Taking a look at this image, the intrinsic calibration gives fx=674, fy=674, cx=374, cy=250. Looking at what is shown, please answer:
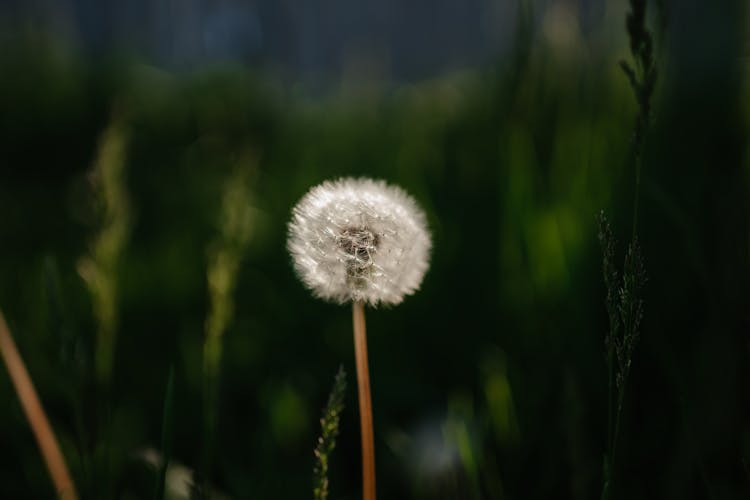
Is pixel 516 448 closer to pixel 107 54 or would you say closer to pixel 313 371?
pixel 313 371

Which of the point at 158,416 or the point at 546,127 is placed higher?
the point at 546,127

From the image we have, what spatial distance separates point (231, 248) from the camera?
854 mm

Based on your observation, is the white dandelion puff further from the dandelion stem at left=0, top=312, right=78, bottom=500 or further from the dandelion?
the dandelion stem at left=0, top=312, right=78, bottom=500

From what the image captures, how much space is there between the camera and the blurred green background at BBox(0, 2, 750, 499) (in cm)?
94

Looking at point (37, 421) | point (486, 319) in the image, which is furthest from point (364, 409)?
point (486, 319)

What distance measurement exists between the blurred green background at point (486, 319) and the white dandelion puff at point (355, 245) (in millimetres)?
158

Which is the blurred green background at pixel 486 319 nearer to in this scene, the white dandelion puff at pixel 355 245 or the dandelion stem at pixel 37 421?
the dandelion stem at pixel 37 421

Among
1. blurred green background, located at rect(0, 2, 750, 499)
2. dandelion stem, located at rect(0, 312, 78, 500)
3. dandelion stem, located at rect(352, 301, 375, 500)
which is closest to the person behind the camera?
dandelion stem, located at rect(352, 301, 375, 500)

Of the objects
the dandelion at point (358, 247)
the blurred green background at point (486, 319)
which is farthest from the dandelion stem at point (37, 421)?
the dandelion at point (358, 247)

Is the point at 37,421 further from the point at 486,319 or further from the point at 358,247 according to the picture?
the point at 486,319

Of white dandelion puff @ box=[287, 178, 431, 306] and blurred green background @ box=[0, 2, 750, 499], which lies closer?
white dandelion puff @ box=[287, 178, 431, 306]

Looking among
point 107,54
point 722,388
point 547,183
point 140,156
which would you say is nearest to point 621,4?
Result: point 547,183

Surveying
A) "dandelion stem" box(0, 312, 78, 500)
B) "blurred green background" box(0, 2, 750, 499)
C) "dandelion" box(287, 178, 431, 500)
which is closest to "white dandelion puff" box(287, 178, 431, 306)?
"dandelion" box(287, 178, 431, 500)

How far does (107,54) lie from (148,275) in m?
3.49
